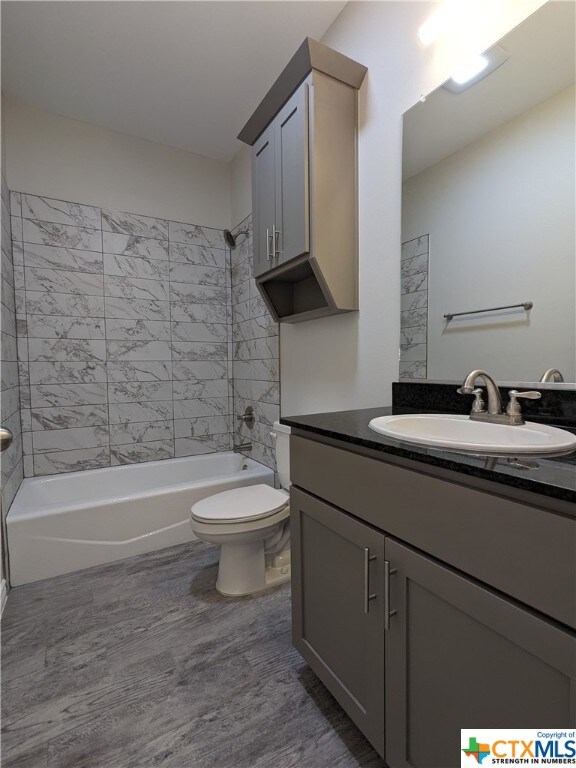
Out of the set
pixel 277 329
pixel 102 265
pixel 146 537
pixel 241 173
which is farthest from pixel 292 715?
pixel 241 173

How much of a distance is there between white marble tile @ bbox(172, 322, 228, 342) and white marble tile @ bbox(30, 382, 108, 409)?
0.70 meters

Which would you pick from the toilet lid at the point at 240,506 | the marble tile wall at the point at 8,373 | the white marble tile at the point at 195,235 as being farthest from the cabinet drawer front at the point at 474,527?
the white marble tile at the point at 195,235

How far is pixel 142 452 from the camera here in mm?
2902

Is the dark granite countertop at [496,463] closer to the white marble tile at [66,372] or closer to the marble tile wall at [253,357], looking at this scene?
the marble tile wall at [253,357]

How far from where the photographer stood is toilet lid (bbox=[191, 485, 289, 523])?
5.77 feet

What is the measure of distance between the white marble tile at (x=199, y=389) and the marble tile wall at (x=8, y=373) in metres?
1.06

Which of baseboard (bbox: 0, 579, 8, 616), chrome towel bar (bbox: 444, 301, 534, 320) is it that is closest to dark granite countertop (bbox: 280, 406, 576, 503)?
chrome towel bar (bbox: 444, 301, 534, 320)

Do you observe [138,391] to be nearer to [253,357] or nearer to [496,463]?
[253,357]

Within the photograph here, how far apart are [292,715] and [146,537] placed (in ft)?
4.60

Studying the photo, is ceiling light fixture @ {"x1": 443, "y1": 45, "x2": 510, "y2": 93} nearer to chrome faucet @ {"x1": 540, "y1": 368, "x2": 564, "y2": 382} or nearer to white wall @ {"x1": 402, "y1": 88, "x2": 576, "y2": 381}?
white wall @ {"x1": 402, "y1": 88, "x2": 576, "y2": 381}

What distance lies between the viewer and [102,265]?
2.72m

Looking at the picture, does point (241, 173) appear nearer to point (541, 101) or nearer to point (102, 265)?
point (102, 265)

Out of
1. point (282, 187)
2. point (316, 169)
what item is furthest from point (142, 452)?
point (316, 169)

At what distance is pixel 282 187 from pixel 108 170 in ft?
5.55
